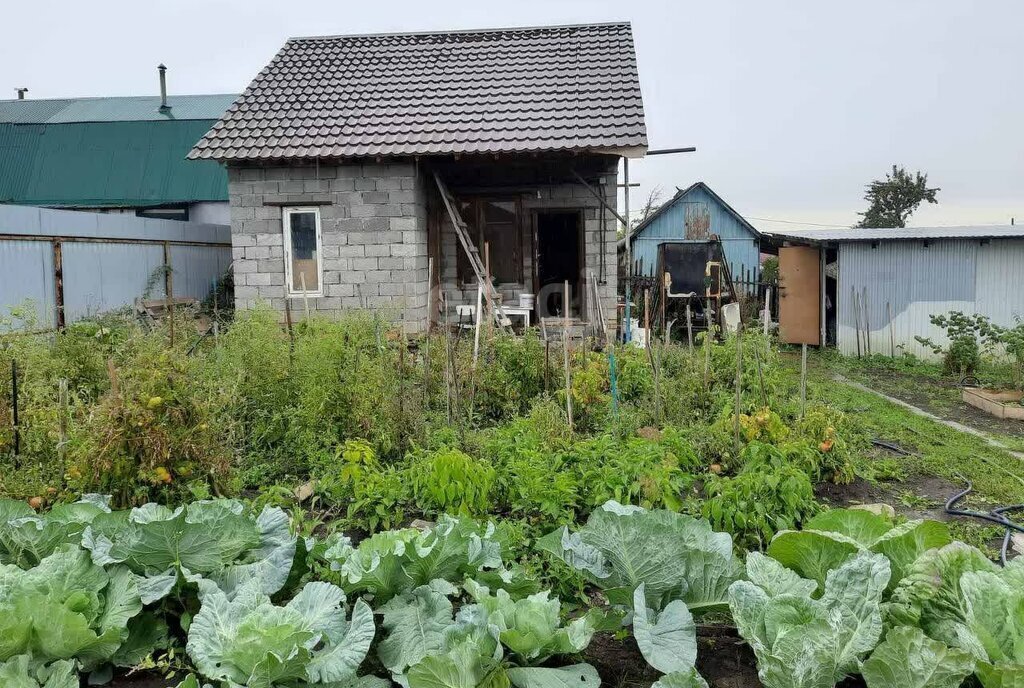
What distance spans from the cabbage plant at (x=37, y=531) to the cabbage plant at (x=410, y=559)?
1245mm

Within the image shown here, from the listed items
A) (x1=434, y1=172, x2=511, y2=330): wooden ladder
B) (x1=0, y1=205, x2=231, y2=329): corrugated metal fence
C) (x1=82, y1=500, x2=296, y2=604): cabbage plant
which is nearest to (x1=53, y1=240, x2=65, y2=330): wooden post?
(x1=0, y1=205, x2=231, y2=329): corrugated metal fence

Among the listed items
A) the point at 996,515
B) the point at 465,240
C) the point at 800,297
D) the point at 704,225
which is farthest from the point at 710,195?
the point at 996,515

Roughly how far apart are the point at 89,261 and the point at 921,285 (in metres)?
13.8

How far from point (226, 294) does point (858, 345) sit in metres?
11.8

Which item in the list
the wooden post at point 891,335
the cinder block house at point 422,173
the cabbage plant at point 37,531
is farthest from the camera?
the wooden post at point 891,335

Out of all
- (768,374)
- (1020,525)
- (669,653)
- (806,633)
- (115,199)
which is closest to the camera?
(806,633)

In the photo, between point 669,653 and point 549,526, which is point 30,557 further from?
point 669,653

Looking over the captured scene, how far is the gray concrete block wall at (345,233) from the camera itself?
11.8m

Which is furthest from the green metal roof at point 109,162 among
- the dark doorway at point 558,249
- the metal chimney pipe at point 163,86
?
the dark doorway at point 558,249

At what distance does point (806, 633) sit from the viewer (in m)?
2.94

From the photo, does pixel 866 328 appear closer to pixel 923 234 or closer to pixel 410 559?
pixel 923 234

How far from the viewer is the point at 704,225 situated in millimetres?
25438

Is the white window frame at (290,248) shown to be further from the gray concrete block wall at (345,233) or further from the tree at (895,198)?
the tree at (895,198)

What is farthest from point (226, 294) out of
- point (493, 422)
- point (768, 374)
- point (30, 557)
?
point (30, 557)
